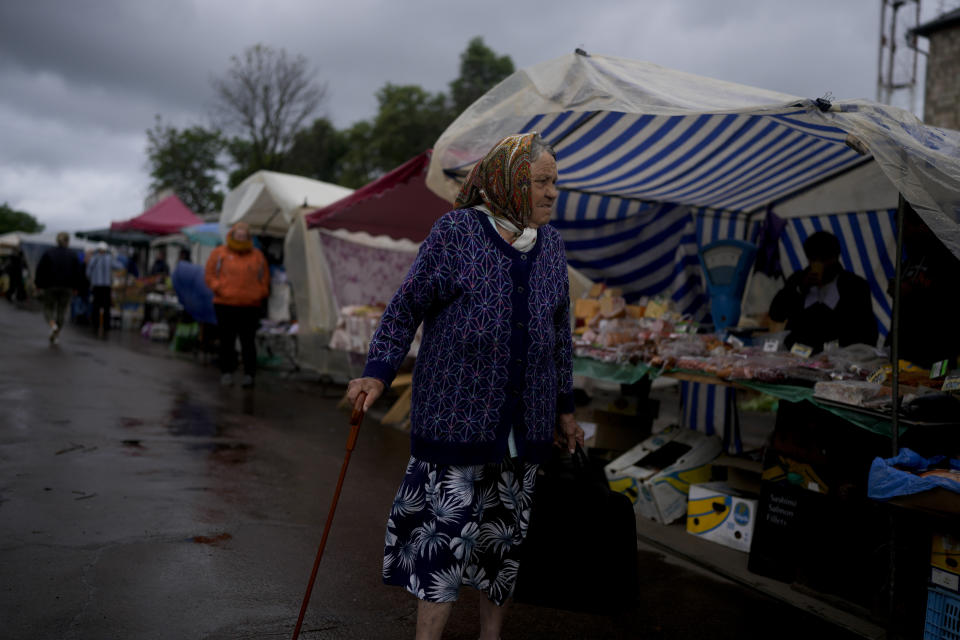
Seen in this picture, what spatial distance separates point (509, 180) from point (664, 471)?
3324mm

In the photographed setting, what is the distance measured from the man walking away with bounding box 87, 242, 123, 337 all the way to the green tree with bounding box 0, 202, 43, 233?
80391 mm

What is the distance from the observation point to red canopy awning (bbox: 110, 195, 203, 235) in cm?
1773

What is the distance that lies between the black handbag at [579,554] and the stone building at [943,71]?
21.9 m

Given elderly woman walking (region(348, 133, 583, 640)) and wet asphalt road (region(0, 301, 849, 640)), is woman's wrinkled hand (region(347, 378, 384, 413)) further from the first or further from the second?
wet asphalt road (region(0, 301, 849, 640))

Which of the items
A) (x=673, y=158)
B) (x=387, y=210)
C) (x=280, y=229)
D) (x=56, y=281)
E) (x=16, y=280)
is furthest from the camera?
(x=16, y=280)

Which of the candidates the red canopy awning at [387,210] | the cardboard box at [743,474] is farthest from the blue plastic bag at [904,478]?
the red canopy awning at [387,210]

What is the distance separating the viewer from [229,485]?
5.20 metres

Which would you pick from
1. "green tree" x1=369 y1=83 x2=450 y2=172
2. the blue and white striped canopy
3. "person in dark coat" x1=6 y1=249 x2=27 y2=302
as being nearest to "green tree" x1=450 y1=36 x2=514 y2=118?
"green tree" x1=369 y1=83 x2=450 y2=172

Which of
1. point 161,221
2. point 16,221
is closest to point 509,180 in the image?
point 161,221

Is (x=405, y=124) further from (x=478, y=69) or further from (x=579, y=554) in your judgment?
(x=579, y=554)

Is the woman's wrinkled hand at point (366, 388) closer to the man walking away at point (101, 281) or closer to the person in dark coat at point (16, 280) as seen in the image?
the man walking away at point (101, 281)

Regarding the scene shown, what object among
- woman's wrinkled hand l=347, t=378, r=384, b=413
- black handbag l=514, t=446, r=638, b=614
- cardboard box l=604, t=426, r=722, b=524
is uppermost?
woman's wrinkled hand l=347, t=378, r=384, b=413

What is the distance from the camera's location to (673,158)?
18.6 feet

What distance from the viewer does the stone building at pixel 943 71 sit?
65.9 ft
